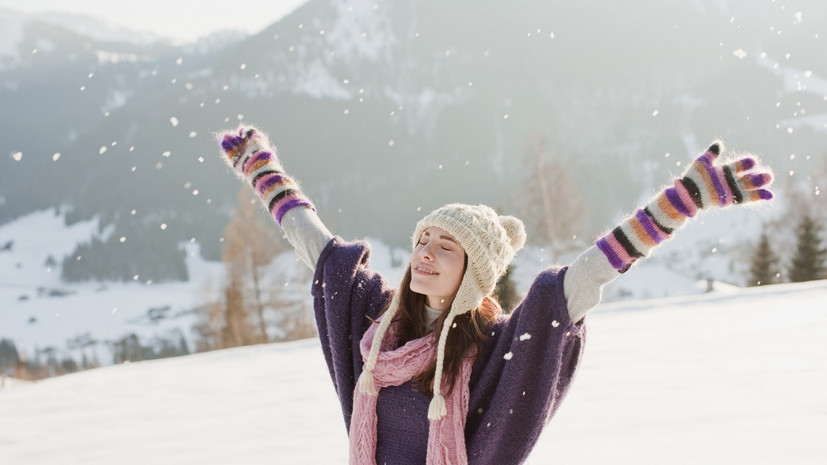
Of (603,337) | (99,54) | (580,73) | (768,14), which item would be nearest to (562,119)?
(580,73)

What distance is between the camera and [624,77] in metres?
101

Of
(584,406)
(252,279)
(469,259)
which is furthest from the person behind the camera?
(252,279)

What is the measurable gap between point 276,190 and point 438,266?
0.73m

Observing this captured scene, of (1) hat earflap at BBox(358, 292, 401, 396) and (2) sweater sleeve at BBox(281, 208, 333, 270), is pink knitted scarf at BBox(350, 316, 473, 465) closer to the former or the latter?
(1) hat earflap at BBox(358, 292, 401, 396)

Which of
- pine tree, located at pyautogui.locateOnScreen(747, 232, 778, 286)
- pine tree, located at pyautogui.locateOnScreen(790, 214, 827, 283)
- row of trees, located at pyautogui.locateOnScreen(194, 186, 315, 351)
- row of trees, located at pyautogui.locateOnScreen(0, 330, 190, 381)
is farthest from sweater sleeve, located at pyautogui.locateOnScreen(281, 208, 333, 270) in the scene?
row of trees, located at pyautogui.locateOnScreen(0, 330, 190, 381)

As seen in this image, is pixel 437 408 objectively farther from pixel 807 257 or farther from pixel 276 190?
pixel 807 257

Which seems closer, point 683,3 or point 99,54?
point 683,3

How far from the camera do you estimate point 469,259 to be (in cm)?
154

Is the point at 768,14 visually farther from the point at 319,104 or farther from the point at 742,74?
the point at 319,104

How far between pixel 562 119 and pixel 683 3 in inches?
1144

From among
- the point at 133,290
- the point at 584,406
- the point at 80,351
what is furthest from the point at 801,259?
the point at 133,290

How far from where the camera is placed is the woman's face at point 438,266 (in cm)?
156

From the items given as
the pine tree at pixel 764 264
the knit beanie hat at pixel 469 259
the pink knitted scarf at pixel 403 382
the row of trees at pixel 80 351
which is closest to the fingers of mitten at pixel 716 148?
the knit beanie hat at pixel 469 259

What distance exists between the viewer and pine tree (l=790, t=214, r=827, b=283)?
613 inches
